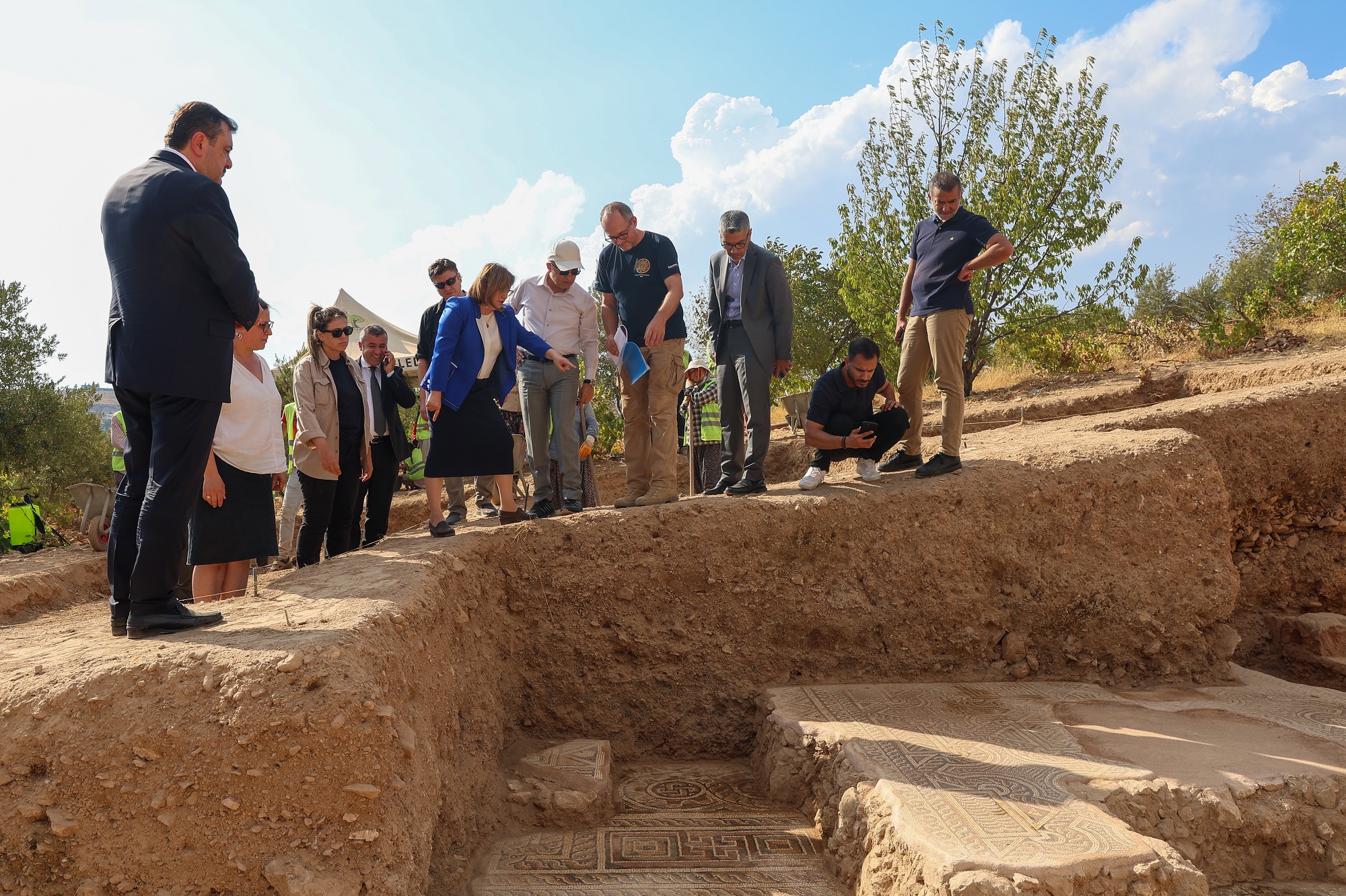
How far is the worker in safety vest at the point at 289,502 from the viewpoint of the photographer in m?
6.10

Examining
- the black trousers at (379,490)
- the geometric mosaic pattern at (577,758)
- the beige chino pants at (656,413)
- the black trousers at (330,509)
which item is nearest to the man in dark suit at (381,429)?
the black trousers at (379,490)

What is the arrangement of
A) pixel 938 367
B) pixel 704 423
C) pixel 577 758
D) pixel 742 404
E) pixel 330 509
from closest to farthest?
pixel 577 758
pixel 330 509
pixel 938 367
pixel 742 404
pixel 704 423

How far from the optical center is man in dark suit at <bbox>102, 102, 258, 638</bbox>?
282 centimetres

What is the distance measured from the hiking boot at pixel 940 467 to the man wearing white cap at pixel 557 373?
2111mm

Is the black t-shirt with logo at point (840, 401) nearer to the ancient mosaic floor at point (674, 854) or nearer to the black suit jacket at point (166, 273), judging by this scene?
the ancient mosaic floor at point (674, 854)

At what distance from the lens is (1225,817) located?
3408mm

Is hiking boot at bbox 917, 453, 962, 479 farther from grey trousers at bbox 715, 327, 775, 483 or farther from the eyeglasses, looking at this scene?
the eyeglasses

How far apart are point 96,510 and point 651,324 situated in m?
8.43

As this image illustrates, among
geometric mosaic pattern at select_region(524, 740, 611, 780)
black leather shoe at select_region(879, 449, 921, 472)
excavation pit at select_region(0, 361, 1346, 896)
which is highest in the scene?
black leather shoe at select_region(879, 449, 921, 472)

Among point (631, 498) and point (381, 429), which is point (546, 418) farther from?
point (381, 429)

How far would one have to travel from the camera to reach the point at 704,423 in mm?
8070

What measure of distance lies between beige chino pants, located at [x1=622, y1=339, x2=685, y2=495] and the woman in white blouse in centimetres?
197

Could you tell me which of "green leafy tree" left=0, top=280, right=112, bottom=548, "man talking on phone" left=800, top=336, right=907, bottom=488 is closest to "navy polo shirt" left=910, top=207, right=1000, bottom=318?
"man talking on phone" left=800, top=336, right=907, bottom=488

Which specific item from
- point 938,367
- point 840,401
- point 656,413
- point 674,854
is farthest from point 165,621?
point 938,367
